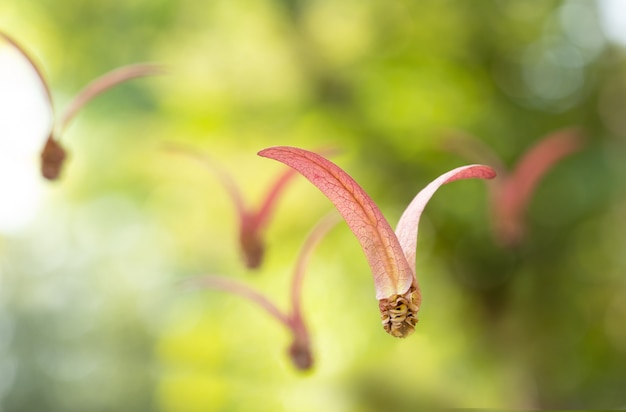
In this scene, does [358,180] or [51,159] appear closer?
[51,159]

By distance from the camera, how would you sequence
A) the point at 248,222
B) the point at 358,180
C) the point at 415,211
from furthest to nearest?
1. the point at 358,180
2. the point at 248,222
3. the point at 415,211

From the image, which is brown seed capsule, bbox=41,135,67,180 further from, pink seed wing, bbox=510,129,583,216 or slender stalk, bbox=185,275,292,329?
pink seed wing, bbox=510,129,583,216

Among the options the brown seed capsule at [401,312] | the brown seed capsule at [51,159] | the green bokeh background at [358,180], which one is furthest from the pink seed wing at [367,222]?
the green bokeh background at [358,180]

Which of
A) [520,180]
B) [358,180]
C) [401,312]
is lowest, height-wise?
[401,312]

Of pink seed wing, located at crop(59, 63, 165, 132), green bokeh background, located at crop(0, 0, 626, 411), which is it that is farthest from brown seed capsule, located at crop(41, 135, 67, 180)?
green bokeh background, located at crop(0, 0, 626, 411)

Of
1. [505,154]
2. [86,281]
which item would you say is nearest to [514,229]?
[505,154]

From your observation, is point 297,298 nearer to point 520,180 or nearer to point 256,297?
point 256,297

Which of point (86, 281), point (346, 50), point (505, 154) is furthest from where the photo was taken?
point (86, 281)

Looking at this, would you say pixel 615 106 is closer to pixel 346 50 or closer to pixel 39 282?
pixel 346 50

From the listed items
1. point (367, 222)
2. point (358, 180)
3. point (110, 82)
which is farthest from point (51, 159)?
point (358, 180)
